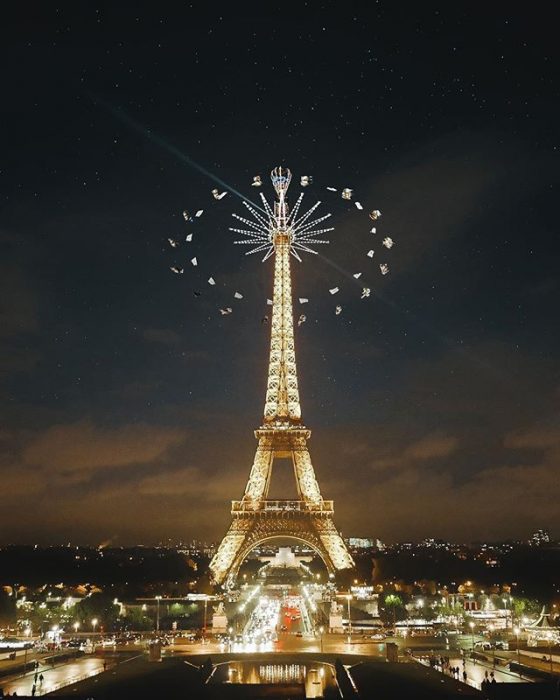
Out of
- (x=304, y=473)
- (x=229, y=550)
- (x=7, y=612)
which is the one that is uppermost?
(x=304, y=473)

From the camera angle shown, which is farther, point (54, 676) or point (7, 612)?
point (7, 612)

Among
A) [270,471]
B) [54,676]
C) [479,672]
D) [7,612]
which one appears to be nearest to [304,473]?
[270,471]

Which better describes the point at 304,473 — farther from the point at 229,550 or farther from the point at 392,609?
the point at 392,609

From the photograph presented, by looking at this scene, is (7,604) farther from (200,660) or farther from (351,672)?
(351,672)

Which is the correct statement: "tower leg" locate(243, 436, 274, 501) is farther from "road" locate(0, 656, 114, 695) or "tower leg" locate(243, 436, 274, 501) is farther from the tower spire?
"road" locate(0, 656, 114, 695)

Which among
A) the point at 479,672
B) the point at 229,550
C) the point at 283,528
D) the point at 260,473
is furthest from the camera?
the point at 260,473

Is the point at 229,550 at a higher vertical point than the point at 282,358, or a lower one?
lower

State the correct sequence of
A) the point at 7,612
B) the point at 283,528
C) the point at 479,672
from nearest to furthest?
the point at 479,672
the point at 7,612
the point at 283,528
